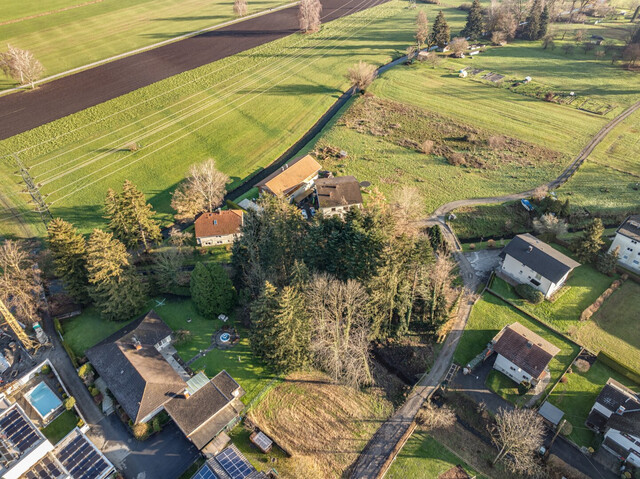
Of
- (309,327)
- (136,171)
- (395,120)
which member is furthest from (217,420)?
(395,120)

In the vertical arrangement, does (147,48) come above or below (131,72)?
above

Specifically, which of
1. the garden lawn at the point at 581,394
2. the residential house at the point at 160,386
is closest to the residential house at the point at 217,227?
the residential house at the point at 160,386

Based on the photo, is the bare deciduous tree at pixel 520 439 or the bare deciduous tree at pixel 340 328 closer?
the bare deciduous tree at pixel 520 439

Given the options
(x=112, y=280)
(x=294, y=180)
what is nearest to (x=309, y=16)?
(x=294, y=180)

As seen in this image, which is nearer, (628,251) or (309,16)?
(628,251)

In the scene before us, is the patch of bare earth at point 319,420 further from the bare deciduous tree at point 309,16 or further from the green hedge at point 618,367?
the bare deciduous tree at point 309,16

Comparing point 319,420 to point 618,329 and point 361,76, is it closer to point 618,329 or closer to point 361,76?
point 618,329

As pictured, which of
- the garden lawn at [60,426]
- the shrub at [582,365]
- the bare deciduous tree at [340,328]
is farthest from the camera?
the shrub at [582,365]


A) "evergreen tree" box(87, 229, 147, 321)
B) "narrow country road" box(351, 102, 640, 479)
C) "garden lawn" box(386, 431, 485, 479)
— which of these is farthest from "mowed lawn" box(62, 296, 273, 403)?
"garden lawn" box(386, 431, 485, 479)
